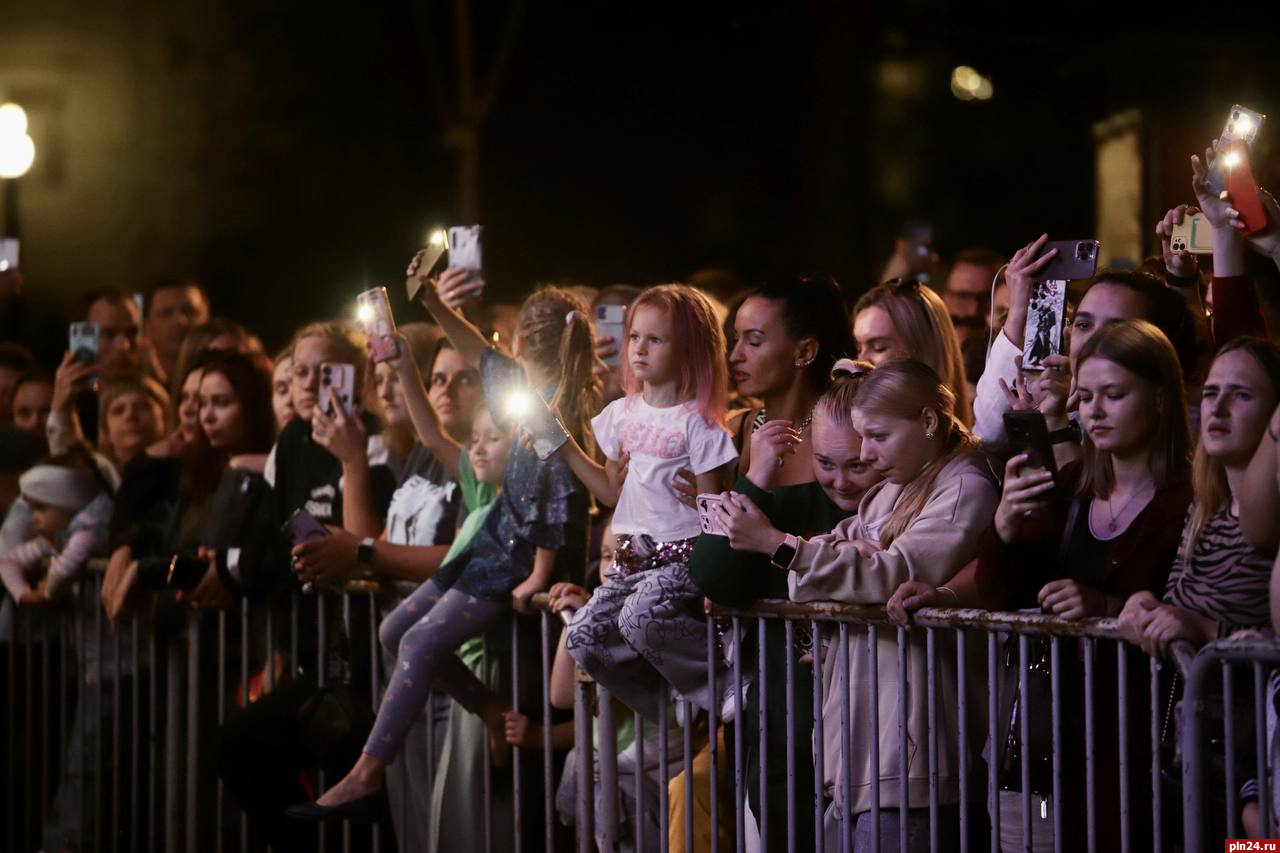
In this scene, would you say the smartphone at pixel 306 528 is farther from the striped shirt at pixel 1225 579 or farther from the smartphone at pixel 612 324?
the striped shirt at pixel 1225 579

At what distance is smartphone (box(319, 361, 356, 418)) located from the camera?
7.25 metres

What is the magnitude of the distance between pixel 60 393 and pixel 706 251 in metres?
7.96

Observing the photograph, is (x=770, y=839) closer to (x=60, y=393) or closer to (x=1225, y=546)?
(x=1225, y=546)

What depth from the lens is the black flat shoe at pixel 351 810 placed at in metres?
6.61

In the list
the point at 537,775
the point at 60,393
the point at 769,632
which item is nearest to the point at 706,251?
the point at 60,393

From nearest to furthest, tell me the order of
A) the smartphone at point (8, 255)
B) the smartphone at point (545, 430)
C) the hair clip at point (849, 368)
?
the hair clip at point (849, 368) < the smartphone at point (545, 430) < the smartphone at point (8, 255)

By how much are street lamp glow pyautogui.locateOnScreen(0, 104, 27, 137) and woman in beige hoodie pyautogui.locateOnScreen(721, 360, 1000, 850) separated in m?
8.74

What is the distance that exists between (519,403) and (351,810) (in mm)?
1660

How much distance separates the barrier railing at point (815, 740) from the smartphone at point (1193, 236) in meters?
1.23

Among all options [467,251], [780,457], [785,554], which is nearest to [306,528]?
[467,251]

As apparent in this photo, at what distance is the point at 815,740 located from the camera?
16.1ft

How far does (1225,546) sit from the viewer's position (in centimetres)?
418

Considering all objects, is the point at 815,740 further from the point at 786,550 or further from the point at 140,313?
the point at 140,313

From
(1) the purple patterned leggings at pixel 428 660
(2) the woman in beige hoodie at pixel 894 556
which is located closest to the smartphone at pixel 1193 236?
(2) the woman in beige hoodie at pixel 894 556
